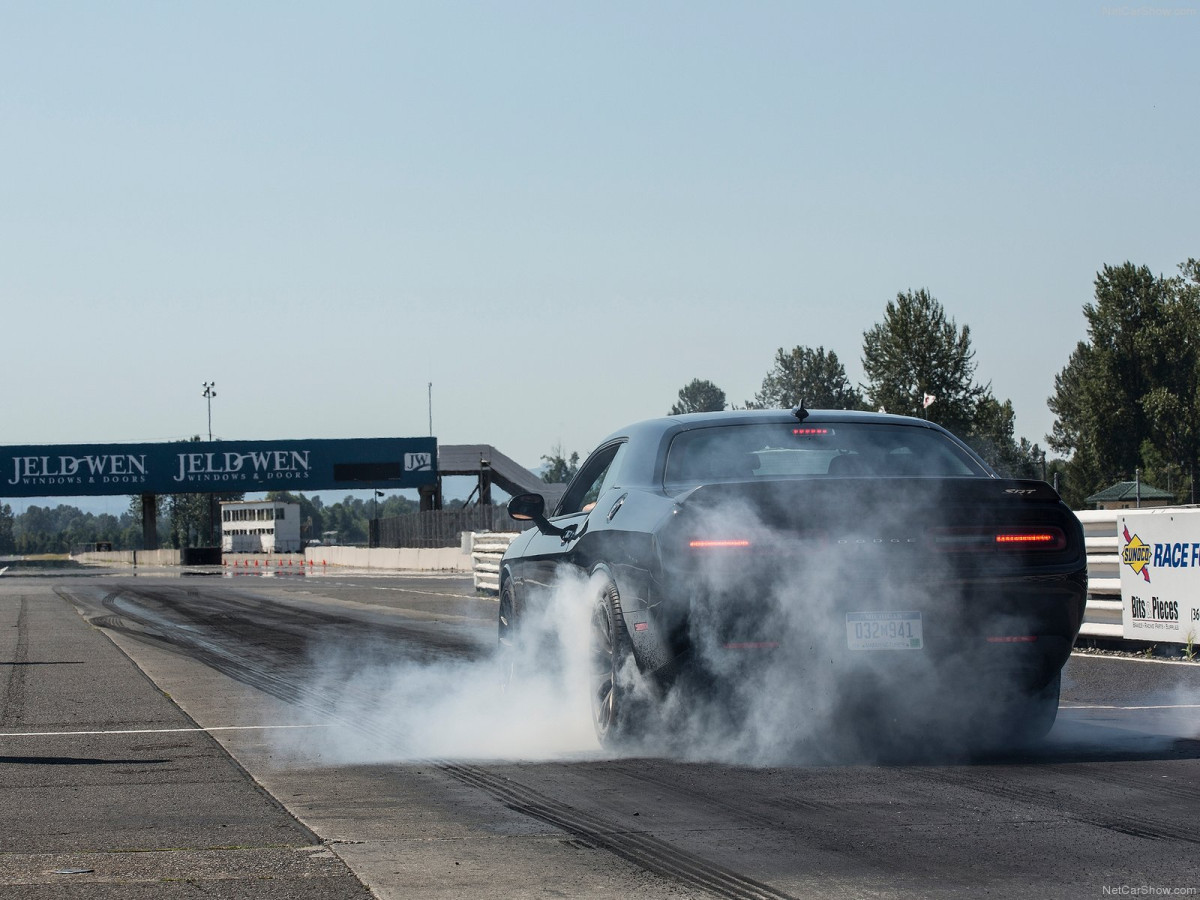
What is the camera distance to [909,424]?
753 centimetres

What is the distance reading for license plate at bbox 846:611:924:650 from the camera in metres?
6.21

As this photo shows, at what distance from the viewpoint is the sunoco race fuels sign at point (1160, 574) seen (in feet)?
38.5

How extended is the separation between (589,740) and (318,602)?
19.5 meters

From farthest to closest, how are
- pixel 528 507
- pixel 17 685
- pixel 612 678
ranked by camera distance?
pixel 17 685 < pixel 528 507 < pixel 612 678

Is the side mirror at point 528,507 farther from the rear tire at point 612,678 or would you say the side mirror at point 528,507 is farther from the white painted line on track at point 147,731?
the white painted line on track at point 147,731

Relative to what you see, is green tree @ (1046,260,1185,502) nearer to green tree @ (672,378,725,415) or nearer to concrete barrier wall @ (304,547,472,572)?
concrete barrier wall @ (304,547,472,572)

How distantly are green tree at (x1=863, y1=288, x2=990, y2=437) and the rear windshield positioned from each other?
75.9m

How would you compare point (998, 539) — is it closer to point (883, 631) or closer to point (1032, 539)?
point (1032, 539)

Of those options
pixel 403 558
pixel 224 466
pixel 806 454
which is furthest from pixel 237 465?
pixel 806 454

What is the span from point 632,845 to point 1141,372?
85.4 metres

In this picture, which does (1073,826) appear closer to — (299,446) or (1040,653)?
(1040,653)

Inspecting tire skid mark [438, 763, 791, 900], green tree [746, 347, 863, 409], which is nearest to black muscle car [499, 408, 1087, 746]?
tire skid mark [438, 763, 791, 900]

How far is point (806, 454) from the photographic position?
7223mm

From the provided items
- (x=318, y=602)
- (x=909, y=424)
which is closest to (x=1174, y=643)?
(x=909, y=424)
